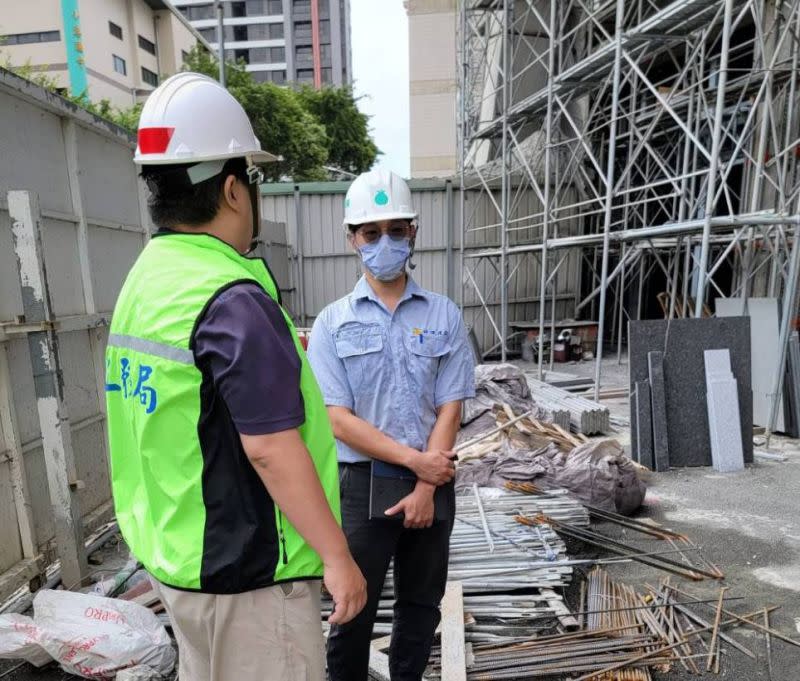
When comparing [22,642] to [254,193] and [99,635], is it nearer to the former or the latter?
[99,635]

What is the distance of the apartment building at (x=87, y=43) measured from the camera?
102 ft

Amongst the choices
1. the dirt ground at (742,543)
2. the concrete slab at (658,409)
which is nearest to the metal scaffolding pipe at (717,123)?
the concrete slab at (658,409)

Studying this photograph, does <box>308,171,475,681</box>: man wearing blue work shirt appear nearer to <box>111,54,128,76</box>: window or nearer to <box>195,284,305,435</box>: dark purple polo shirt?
<box>195,284,305,435</box>: dark purple polo shirt

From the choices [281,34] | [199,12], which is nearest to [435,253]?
[281,34]

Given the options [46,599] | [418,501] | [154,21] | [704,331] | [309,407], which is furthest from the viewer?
[154,21]

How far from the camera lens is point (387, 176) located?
221 cm

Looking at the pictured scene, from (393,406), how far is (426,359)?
226 millimetres

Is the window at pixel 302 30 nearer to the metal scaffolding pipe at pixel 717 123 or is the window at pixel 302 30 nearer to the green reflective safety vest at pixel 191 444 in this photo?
the metal scaffolding pipe at pixel 717 123

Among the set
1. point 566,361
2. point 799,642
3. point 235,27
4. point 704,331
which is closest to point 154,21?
point 235,27

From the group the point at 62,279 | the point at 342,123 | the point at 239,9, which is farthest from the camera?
the point at 239,9

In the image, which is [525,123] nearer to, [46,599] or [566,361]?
[566,361]

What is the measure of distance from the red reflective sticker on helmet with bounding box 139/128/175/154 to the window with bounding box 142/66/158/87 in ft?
143

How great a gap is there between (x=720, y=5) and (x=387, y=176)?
232 inches

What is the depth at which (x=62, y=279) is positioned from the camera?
3.78 meters
